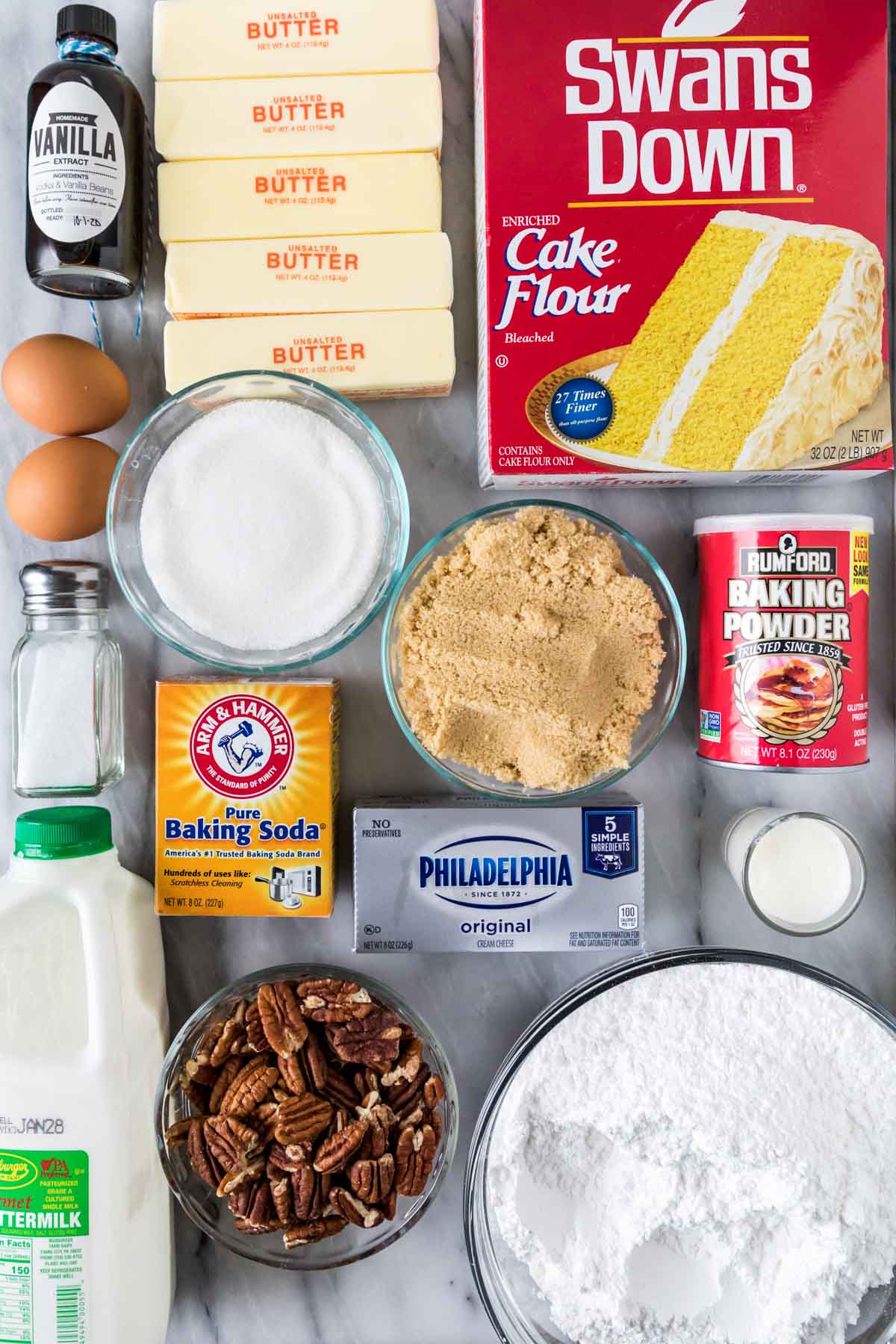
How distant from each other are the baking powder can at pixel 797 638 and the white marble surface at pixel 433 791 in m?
0.13

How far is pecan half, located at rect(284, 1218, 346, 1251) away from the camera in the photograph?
2.75 ft

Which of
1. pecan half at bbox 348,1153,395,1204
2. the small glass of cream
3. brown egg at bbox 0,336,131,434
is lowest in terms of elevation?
pecan half at bbox 348,1153,395,1204

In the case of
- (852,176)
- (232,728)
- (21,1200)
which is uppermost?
(852,176)

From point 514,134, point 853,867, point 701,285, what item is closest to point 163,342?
point 514,134

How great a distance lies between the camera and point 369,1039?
2.79 feet

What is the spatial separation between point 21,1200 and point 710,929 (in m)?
0.76

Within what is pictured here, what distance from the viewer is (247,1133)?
0.82 metres

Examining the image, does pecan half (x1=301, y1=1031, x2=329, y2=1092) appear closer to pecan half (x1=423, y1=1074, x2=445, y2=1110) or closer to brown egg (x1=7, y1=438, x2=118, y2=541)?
pecan half (x1=423, y1=1074, x2=445, y2=1110)

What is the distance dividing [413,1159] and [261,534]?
2.01 feet

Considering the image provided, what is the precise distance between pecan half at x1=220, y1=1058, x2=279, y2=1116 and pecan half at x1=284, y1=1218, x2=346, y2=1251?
12cm

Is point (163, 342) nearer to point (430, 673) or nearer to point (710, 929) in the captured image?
point (430, 673)

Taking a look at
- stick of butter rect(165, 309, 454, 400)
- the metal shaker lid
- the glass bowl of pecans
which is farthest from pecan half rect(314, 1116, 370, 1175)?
stick of butter rect(165, 309, 454, 400)

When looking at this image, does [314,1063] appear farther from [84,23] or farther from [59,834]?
[84,23]

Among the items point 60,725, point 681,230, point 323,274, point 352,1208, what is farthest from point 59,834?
point 681,230
